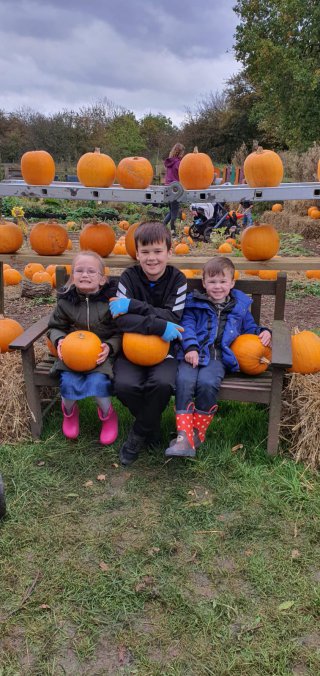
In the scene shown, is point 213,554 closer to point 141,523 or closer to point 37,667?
point 141,523

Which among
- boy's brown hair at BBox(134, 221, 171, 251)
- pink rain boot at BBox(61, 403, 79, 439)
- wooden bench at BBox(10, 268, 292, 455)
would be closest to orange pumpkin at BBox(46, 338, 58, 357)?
wooden bench at BBox(10, 268, 292, 455)

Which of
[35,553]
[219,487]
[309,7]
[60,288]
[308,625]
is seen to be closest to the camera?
[308,625]

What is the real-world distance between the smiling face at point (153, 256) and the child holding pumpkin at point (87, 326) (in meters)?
0.32

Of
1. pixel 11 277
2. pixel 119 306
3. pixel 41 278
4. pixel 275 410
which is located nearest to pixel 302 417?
pixel 275 410

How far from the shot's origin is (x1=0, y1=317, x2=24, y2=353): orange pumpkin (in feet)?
13.2

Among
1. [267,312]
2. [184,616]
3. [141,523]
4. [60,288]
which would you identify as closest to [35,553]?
[141,523]

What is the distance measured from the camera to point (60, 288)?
4.03 m

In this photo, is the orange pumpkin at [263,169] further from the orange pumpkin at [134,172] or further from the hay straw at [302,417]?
the hay straw at [302,417]

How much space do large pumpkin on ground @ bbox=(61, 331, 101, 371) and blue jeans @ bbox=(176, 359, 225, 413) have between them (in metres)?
0.56

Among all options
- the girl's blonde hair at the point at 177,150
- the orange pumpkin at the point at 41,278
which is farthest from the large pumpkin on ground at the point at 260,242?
the girl's blonde hair at the point at 177,150

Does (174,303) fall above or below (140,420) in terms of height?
above

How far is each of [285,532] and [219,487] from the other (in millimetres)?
488

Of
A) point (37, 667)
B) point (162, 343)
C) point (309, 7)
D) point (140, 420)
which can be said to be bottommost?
point (37, 667)

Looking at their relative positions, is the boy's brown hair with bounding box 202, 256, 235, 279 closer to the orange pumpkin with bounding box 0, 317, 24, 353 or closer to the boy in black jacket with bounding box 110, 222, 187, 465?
the boy in black jacket with bounding box 110, 222, 187, 465
